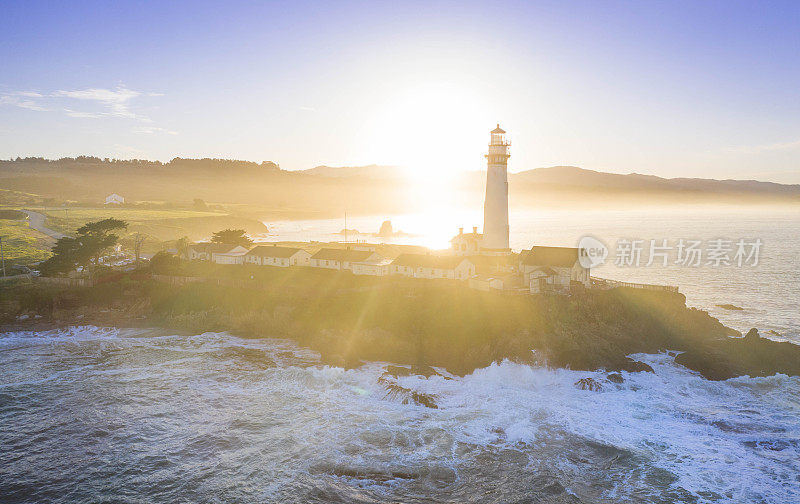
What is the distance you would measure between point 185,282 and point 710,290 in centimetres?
6241

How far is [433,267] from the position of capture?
144 ft

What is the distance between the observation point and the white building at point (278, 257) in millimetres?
50750

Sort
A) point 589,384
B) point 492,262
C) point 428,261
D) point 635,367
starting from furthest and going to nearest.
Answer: point 492,262 → point 428,261 → point 635,367 → point 589,384

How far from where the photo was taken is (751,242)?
12625 centimetres

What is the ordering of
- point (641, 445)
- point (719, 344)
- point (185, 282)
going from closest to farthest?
point (641, 445) → point (719, 344) → point (185, 282)

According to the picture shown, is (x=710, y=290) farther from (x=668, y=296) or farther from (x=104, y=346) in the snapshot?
(x=104, y=346)

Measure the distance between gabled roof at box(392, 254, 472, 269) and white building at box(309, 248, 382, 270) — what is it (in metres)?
3.17

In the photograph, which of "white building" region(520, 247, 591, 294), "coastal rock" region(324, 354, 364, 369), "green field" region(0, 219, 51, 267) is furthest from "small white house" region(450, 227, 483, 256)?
"green field" region(0, 219, 51, 267)

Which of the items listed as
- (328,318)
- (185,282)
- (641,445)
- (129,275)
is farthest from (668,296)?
(129,275)

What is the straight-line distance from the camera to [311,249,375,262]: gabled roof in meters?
47.9

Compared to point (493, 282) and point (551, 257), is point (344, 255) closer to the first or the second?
point (493, 282)

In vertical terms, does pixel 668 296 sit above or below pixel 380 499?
above

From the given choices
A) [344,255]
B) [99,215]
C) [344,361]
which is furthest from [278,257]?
[99,215]

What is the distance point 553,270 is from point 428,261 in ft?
38.4
